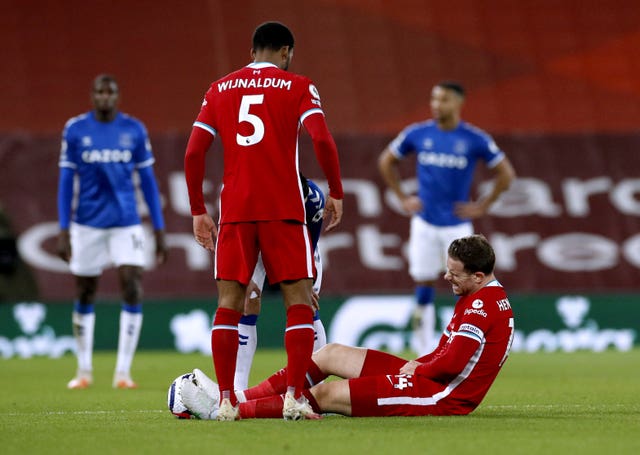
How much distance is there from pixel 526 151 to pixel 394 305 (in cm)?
248

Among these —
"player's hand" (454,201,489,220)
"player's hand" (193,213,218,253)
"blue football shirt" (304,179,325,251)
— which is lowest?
"player's hand" (193,213,218,253)

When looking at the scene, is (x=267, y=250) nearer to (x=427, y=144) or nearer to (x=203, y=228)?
(x=203, y=228)

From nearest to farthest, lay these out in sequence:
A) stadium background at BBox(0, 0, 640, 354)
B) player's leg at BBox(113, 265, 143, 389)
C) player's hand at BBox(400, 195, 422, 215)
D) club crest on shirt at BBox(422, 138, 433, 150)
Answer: player's leg at BBox(113, 265, 143, 389) < player's hand at BBox(400, 195, 422, 215) < club crest on shirt at BBox(422, 138, 433, 150) < stadium background at BBox(0, 0, 640, 354)

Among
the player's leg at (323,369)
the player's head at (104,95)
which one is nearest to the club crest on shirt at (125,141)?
the player's head at (104,95)

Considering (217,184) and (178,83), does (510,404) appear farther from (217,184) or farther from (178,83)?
(178,83)

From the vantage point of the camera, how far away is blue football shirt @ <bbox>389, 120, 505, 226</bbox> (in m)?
11.7

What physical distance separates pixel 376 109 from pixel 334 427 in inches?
451

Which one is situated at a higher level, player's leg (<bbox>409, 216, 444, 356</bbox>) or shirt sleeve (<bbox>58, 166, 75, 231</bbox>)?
shirt sleeve (<bbox>58, 166, 75, 231</bbox>)

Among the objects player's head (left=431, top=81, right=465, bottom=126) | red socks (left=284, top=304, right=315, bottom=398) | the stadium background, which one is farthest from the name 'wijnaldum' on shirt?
the stadium background

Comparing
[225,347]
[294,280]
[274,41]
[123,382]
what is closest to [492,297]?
[294,280]

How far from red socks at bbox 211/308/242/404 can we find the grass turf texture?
217 millimetres

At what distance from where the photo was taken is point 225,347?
21.4 ft

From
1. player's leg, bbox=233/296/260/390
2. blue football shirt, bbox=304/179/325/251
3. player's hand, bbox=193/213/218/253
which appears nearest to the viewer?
player's hand, bbox=193/213/218/253

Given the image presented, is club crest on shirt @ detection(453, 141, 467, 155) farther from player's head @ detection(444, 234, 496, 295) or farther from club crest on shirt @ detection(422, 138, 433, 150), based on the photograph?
player's head @ detection(444, 234, 496, 295)
